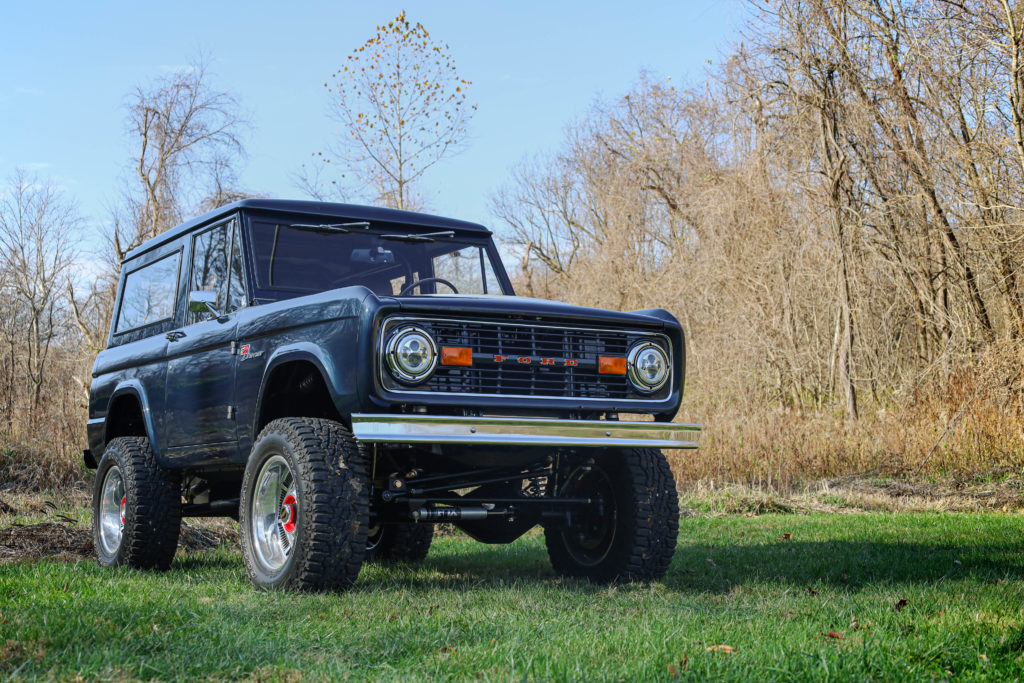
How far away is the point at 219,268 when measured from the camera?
21.6 feet

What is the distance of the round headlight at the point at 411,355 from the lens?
16.6 ft

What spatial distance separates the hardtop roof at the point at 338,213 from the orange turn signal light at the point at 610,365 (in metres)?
1.75

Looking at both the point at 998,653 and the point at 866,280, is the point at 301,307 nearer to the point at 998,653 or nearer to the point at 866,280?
the point at 998,653

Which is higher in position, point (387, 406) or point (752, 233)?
point (752, 233)

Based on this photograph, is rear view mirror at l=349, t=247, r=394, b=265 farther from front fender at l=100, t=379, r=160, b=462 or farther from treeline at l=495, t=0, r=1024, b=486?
treeline at l=495, t=0, r=1024, b=486

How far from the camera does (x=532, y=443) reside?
5.09 meters

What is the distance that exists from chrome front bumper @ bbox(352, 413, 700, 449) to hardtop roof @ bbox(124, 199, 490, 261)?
2.08m

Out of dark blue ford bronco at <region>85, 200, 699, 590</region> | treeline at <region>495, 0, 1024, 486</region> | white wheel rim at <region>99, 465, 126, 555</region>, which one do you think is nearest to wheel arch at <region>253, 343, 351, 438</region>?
dark blue ford bronco at <region>85, 200, 699, 590</region>

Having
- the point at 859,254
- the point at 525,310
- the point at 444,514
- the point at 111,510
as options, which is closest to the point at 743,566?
the point at 444,514

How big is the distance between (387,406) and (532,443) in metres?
0.72

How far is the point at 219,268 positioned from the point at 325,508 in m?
2.19

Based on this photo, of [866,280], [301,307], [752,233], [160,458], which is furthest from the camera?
[752,233]

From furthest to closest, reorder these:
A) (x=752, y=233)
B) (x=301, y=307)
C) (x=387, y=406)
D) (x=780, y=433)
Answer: (x=752, y=233) → (x=780, y=433) → (x=301, y=307) → (x=387, y=406)

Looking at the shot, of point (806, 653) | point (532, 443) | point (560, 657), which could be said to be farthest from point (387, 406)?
point (806, 653)
